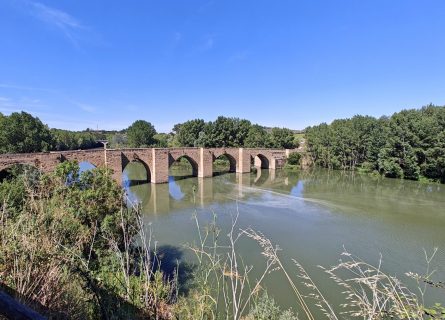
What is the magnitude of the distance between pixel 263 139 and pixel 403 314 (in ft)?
151

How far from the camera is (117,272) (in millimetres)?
3252

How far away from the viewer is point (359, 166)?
41.8m

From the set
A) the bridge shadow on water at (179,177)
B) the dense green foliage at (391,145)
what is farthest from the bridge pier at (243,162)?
the dense green foliage at (391,145)

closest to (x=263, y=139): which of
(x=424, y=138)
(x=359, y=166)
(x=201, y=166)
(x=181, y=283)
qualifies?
(x=359, y=166)

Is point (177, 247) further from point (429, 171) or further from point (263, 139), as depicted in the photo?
point (263, 139)

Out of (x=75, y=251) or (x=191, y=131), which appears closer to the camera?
(x=75, y=251)

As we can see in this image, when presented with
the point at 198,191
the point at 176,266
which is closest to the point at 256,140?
the point at 198,191

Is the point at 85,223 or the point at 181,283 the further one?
the point at 181,283

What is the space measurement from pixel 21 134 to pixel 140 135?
24.9 metres

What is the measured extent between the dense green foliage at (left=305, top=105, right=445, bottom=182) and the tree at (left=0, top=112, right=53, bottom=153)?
37127 millimetres

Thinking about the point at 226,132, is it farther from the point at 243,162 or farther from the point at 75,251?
the point at 75,251

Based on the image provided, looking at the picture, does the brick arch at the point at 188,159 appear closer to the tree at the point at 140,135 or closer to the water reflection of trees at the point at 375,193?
the water reflection of trees at the point at 375,193

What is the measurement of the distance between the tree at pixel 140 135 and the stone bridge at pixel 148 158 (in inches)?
1077

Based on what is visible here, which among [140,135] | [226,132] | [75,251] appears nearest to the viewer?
[75,251]
